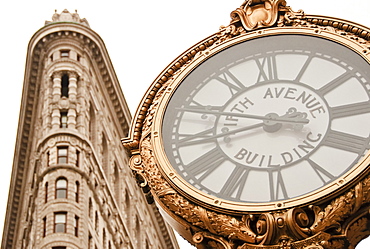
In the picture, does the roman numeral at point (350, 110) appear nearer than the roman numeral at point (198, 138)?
Yes

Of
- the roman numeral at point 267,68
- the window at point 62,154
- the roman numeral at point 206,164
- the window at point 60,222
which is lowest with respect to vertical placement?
the roman numeral at point 206,164

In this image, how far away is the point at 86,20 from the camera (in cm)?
7156

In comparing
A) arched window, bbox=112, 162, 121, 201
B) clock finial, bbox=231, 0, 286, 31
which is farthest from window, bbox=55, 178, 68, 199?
clock finial, bbox=231, 0, 286, 31

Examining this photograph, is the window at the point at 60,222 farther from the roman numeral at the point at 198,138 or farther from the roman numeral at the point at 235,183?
the roman numeral at the point at 235,183

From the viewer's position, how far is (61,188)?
57906mm

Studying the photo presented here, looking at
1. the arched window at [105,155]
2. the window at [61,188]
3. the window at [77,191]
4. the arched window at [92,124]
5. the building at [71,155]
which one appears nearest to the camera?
the building at [71,155]

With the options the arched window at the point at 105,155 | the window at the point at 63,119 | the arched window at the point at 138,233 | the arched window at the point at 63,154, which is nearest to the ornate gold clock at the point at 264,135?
the arched window at the point at 63,154

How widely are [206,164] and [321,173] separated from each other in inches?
21.0

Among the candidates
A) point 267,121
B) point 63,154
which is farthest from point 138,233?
point 267,121

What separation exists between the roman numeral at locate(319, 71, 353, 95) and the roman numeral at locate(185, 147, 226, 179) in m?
0.56

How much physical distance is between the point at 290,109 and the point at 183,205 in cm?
67

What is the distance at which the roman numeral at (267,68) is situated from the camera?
4.76 metres

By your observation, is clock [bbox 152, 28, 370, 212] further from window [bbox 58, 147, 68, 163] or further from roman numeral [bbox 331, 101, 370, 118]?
window [bbox 58, 147, 68, 163]

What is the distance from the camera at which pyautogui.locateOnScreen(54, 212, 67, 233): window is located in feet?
180
